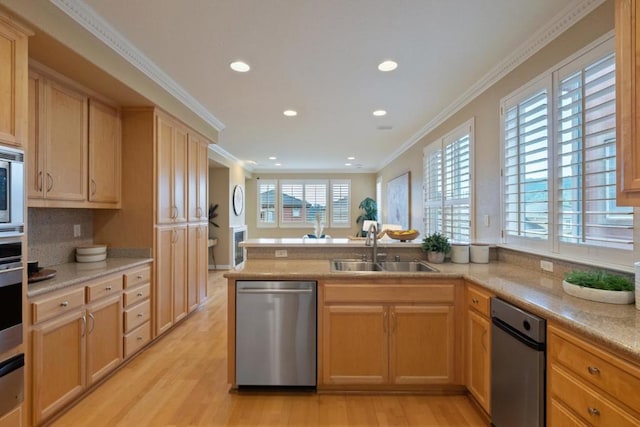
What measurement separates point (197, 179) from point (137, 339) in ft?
6.68

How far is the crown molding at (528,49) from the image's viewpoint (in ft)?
6.40

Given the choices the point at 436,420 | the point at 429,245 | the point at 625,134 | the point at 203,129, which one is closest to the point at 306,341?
the point at 436,420

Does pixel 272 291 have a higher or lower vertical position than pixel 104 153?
lower

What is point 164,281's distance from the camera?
332 centimetres

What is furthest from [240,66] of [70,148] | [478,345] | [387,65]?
[478,345]

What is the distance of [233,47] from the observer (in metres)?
2.46

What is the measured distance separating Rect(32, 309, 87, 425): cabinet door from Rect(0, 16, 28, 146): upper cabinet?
1124 millimetres

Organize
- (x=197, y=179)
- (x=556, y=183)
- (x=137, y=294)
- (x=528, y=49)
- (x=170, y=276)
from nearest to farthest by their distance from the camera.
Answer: (x=556, y=183) → (x=528, y=49) → (x=137, y=294) → (x=170, y=276) → (x=197, y=179)

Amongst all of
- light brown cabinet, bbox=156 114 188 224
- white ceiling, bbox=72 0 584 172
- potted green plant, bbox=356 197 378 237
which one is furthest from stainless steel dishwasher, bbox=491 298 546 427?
potted green plant, bbox=356 197 378 237

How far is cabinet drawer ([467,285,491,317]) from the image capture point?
1.96m

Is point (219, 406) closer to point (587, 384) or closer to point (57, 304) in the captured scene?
point (57, 304)

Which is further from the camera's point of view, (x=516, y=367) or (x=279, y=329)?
(x=279, y=329)

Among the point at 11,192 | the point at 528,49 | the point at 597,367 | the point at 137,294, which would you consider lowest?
the point at 137,294

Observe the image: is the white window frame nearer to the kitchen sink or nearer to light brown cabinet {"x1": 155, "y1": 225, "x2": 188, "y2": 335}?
the kitchen sink
